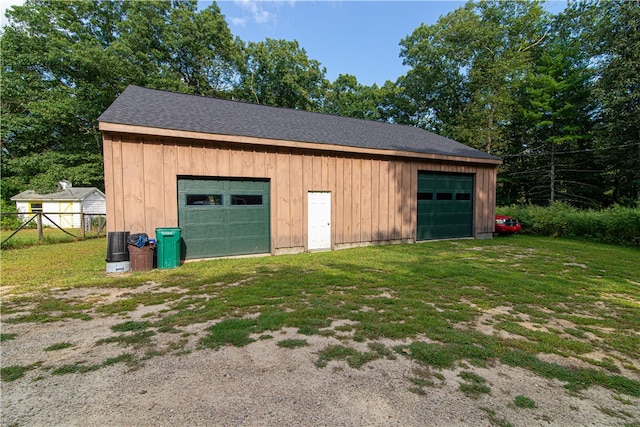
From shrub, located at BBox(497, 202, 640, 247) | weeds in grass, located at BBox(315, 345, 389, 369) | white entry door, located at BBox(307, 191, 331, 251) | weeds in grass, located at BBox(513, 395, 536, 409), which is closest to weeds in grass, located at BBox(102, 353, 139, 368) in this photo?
weeds in grass, located at BBox(315, 345, 389, 369)

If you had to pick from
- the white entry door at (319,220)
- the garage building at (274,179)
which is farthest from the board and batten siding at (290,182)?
the white entry door at (319,220)

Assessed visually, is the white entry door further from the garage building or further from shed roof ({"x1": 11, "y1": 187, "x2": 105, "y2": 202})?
shed roof ({"x1": 11, "y1": 187, "x2": 105, "y2": 202})

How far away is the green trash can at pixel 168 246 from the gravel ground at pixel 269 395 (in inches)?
145

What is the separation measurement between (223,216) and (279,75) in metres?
23.9

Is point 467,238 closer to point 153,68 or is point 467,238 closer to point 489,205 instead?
point 489,205

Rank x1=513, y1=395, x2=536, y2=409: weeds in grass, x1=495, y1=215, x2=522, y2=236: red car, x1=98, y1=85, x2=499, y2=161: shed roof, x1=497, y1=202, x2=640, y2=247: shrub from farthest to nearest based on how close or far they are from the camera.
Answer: x1=495, y1=215, x2=522, y2=236: red car → x1=497, y1=202, x2=640, y2=247: shrub → x1=98, y1=85, x2=499, y2=161: shed roof → x1=513, y1=395, x2=536, y2=409: weeds in grass

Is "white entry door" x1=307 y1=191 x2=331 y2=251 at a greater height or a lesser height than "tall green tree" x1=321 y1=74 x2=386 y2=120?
lesser

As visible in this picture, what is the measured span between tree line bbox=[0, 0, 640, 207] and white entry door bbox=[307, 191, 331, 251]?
18.7 meters

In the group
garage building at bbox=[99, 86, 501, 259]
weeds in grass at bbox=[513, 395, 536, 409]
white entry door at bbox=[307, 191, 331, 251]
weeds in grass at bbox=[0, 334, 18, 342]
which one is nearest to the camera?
weeds in grass at bbox=[513, 395, 536, 409]

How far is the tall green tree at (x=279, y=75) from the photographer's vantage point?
89.5 ft

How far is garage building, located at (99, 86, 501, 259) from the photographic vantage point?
6836 millimetres

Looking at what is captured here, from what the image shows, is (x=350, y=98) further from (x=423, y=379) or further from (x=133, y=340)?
(x=423, y=379)

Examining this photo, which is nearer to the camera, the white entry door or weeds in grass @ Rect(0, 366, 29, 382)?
weeds in grass @ Rect(0, 366, 29, 382)

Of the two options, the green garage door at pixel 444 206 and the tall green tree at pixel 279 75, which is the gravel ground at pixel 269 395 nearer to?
the green garage door at pixel 444 206
